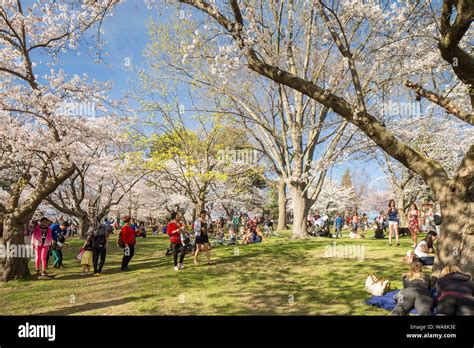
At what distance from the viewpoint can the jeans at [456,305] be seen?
475cm

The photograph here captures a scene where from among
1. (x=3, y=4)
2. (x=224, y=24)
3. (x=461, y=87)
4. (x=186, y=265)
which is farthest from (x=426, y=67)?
(x=3, y=4)

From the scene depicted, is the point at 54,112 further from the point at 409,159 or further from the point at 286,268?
the point at 409,159

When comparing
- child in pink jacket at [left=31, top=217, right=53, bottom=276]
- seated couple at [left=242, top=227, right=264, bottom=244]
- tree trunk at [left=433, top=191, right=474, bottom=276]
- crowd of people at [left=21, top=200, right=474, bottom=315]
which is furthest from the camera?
seated couple at [left=242, top=227, right=264, bottom=244]

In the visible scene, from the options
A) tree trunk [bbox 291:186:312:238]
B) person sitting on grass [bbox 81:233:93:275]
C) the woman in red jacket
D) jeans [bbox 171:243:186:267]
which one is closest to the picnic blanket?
jeans [bbox 171:243:186:267]

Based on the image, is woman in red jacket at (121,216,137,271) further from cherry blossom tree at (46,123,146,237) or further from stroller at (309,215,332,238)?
stroller at (309,215,332,238)

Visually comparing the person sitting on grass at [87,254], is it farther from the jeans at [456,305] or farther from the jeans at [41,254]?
the jeans at [456,305]

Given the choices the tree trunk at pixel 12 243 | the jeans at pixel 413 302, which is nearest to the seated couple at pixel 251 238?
the tree trunk at pixel 12 243

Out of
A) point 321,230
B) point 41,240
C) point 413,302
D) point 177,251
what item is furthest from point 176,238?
point 321,230

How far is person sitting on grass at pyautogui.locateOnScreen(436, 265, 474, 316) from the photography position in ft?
15.7

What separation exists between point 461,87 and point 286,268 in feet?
32.0

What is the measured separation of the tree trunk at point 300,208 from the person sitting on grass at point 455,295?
450 inches

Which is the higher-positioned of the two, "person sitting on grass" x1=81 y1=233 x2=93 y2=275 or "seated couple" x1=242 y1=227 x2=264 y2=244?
"person sitting on grass" x1=81 y1=233 x2=93 y2=275

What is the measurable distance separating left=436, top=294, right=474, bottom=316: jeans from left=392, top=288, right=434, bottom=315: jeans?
0.82 ft

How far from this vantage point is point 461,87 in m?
11.9
